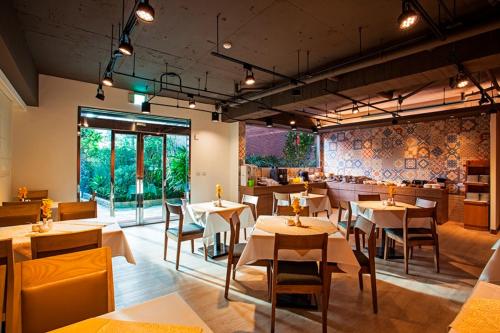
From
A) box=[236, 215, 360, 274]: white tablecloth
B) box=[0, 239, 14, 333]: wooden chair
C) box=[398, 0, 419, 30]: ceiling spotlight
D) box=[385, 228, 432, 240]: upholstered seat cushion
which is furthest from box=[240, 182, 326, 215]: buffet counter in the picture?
box=[0, 239, 14, 333]: wooden chair

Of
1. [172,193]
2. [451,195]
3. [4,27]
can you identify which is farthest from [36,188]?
[451,195]

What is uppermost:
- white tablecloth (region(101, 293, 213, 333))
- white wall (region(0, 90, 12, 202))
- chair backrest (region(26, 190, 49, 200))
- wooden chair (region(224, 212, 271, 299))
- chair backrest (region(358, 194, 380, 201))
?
white wall (region(0, 90, 12, 202))

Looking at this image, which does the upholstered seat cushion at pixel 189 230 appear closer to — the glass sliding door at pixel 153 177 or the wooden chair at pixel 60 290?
the wooden chair at pixel 60 290

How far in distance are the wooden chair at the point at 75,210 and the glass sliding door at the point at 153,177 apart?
2989 mm

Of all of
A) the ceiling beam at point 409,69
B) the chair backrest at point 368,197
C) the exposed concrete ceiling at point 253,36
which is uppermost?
the exposed concrete ceiling at point 253,36

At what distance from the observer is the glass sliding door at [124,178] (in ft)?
20.3

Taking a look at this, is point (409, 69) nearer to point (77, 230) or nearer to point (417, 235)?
point (417, 235)

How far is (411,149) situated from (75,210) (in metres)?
8.41

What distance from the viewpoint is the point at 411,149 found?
25.0ft

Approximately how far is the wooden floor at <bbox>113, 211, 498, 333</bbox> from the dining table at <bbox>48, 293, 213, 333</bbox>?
Result: 1468 mm

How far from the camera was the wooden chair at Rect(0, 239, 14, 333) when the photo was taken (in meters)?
1.30

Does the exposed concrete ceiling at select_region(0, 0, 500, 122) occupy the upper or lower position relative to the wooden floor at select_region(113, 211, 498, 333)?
upper

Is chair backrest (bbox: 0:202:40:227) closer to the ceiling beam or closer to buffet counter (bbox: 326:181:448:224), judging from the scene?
the ceiling beam

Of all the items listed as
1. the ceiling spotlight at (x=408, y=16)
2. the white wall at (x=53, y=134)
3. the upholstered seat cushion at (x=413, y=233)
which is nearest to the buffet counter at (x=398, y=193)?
the upholstered seat cushion at (x=413, y=233)
